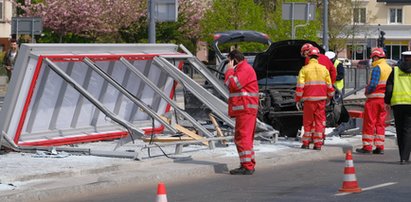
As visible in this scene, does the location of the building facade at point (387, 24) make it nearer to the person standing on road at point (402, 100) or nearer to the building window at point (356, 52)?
the building window at point (356, 52)

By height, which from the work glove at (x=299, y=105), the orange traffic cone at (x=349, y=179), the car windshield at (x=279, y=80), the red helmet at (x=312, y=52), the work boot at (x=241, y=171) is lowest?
the work boot at (x=241, y=171)

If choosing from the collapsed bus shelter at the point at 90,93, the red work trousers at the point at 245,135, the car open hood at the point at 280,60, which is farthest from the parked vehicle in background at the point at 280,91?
the red work trousers at the point at 245,135

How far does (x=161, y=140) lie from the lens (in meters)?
16.3

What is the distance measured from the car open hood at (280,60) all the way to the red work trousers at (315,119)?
8.12ft

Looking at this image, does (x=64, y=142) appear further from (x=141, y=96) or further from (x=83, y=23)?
(x=83, y=23)

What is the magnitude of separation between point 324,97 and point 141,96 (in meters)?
3.68

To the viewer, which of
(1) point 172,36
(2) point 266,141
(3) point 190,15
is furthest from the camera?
(3) point 190,15

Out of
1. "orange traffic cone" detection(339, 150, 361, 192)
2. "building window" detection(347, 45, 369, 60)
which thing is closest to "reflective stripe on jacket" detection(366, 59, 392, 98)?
"orange traffic cone" detection(339, 150, 361, 192)

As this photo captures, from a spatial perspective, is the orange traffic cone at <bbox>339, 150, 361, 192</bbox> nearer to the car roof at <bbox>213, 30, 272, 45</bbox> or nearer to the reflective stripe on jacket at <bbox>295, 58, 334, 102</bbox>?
the reflective stripe on jacket at <bbox>295, 58, 334, 102</bbox>

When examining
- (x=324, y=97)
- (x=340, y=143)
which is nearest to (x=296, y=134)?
(x=340, y=143)

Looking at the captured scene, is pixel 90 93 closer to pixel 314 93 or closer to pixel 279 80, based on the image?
pixel 314 93

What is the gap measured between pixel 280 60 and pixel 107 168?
6767mm

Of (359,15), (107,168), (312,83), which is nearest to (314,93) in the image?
(312,83)

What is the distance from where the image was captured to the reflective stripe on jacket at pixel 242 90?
1439cm
